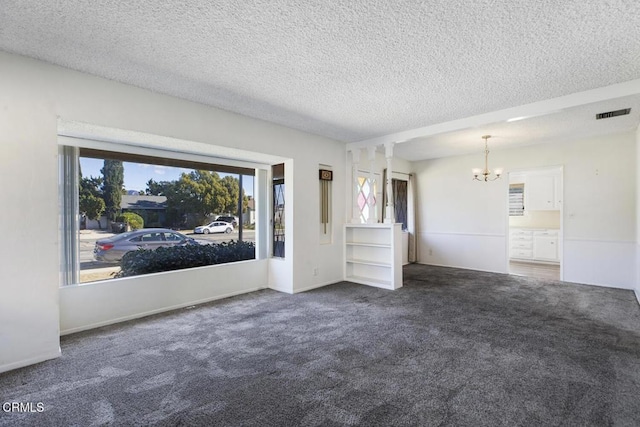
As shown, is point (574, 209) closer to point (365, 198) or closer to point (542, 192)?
point (542, 192)

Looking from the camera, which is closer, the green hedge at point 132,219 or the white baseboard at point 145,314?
the white baseboard at point 145,314

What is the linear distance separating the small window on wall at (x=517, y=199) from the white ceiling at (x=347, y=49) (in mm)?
4564

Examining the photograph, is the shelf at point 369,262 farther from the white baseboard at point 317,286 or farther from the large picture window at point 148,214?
the large picture window at point 148,214

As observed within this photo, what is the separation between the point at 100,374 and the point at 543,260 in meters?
8.94

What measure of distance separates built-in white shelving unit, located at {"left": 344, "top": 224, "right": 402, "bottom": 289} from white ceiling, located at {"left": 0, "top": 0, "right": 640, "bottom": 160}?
2.18 metres

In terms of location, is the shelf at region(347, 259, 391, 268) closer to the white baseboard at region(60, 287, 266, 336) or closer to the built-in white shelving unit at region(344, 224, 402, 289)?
the built-in white shelving unit at region(344, 224, 402, 289)

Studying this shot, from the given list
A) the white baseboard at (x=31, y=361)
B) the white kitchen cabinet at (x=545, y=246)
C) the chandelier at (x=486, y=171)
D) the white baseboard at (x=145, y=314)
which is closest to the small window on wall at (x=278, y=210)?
the white baseboard at (x=145, y=314)

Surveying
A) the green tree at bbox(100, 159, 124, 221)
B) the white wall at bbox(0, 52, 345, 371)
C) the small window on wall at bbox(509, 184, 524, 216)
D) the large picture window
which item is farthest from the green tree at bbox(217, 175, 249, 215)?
the small window on wall at bbox(509, 184, 524, 216)

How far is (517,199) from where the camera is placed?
832cm

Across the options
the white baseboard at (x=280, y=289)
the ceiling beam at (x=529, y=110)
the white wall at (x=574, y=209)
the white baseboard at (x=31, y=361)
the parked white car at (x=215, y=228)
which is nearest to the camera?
the white baseboard at (x=31, y=361)

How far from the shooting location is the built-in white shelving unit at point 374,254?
5.13 metres

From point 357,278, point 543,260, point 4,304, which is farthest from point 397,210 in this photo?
point 4,304

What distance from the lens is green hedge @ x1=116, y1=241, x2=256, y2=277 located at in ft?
12.9

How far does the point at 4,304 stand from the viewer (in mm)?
2518
